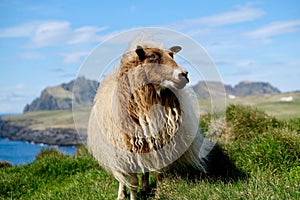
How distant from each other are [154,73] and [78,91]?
7.37ft

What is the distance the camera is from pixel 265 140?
9.17m

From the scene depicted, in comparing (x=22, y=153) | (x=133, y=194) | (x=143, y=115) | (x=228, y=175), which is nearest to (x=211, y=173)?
(x=228, y=175)

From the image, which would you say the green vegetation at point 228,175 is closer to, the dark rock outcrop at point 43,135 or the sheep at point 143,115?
the sheep at point 143,115

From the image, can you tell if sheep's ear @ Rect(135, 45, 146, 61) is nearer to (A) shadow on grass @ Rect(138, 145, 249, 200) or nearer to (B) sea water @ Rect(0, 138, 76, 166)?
(A) shadow on grass @ Rect(138, 145, 249, 200)

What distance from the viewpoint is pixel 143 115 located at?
7031 mm

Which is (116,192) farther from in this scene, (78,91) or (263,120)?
(263,120)

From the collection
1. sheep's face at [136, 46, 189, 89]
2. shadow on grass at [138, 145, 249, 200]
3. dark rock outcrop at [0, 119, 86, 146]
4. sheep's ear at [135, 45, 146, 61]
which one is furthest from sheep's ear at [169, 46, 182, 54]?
dark rock outcrop at [0, 119, 86, 146]

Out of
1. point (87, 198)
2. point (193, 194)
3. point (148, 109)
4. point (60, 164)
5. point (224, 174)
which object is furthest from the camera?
point (60, 164)

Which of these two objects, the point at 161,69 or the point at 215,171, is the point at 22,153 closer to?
the point at 215,171

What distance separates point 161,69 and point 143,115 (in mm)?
800

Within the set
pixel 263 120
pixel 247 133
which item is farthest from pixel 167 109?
pixel 263 120

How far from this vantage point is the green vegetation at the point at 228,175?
629cm

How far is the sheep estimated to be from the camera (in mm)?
6879

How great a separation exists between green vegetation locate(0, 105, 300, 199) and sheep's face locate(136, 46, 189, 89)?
160cm
